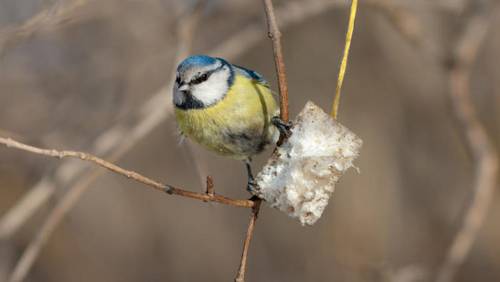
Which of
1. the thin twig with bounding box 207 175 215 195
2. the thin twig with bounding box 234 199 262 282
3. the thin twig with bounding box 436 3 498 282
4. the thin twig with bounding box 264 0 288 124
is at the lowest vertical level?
the thin twig with bounding box 234 199 262 282

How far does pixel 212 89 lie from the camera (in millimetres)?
2598

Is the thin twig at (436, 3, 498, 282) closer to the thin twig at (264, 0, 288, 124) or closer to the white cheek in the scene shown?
the white cheek

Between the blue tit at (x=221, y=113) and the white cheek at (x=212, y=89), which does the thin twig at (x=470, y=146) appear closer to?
the blue tit at (x=221, y=113)

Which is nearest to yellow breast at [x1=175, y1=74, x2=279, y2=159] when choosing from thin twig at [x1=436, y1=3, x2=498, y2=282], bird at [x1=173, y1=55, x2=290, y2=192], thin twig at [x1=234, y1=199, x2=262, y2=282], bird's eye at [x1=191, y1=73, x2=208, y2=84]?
bird at [x1=173, y1=55, x2=290, y2=192]

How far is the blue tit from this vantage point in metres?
2.55

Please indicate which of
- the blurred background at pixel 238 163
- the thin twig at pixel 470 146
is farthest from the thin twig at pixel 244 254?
the blurred background at pixel 238 163

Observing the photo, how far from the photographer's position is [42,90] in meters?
4.39

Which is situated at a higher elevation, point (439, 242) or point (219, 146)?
point (439, 242)

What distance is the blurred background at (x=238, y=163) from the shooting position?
4.37m

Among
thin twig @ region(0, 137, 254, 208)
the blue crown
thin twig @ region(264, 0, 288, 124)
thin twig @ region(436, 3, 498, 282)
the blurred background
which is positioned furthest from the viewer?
the blurred background

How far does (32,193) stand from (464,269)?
3034 millimetres

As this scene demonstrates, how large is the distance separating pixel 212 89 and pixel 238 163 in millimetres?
2538

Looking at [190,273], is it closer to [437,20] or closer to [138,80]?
[138,80]

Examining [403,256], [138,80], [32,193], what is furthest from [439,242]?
[32,193]
